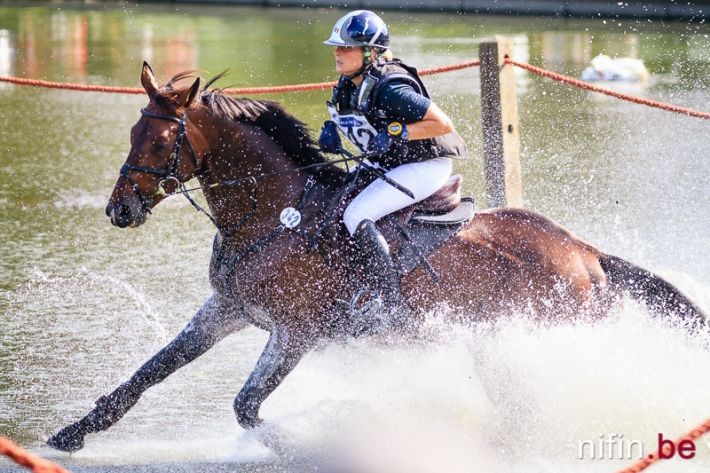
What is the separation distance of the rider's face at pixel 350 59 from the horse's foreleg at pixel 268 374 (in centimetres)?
142

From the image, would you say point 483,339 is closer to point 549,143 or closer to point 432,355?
point 432,355

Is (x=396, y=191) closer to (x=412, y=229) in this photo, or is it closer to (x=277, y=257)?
(x=412, y=229)

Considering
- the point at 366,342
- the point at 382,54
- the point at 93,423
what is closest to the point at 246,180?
the point at 382,54

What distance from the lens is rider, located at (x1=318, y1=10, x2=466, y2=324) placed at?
20.3 ft

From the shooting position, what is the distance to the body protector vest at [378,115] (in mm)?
6273

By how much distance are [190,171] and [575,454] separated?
8.57 ft

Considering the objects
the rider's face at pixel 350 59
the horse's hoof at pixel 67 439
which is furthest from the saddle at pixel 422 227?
the horse's hoof at pixel 67 439

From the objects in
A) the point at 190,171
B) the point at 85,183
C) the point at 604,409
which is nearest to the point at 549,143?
the point at 85,183

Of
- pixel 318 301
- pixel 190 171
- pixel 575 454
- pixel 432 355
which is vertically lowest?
pixel 575 454

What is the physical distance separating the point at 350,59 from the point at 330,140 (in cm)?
46

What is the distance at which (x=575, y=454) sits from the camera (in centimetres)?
664

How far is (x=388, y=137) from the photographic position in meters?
6.17

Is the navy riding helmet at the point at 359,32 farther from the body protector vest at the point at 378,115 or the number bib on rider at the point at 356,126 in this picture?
the number bib on rider at the point at 356,126

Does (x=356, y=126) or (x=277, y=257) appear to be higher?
(x=356, y=126)
